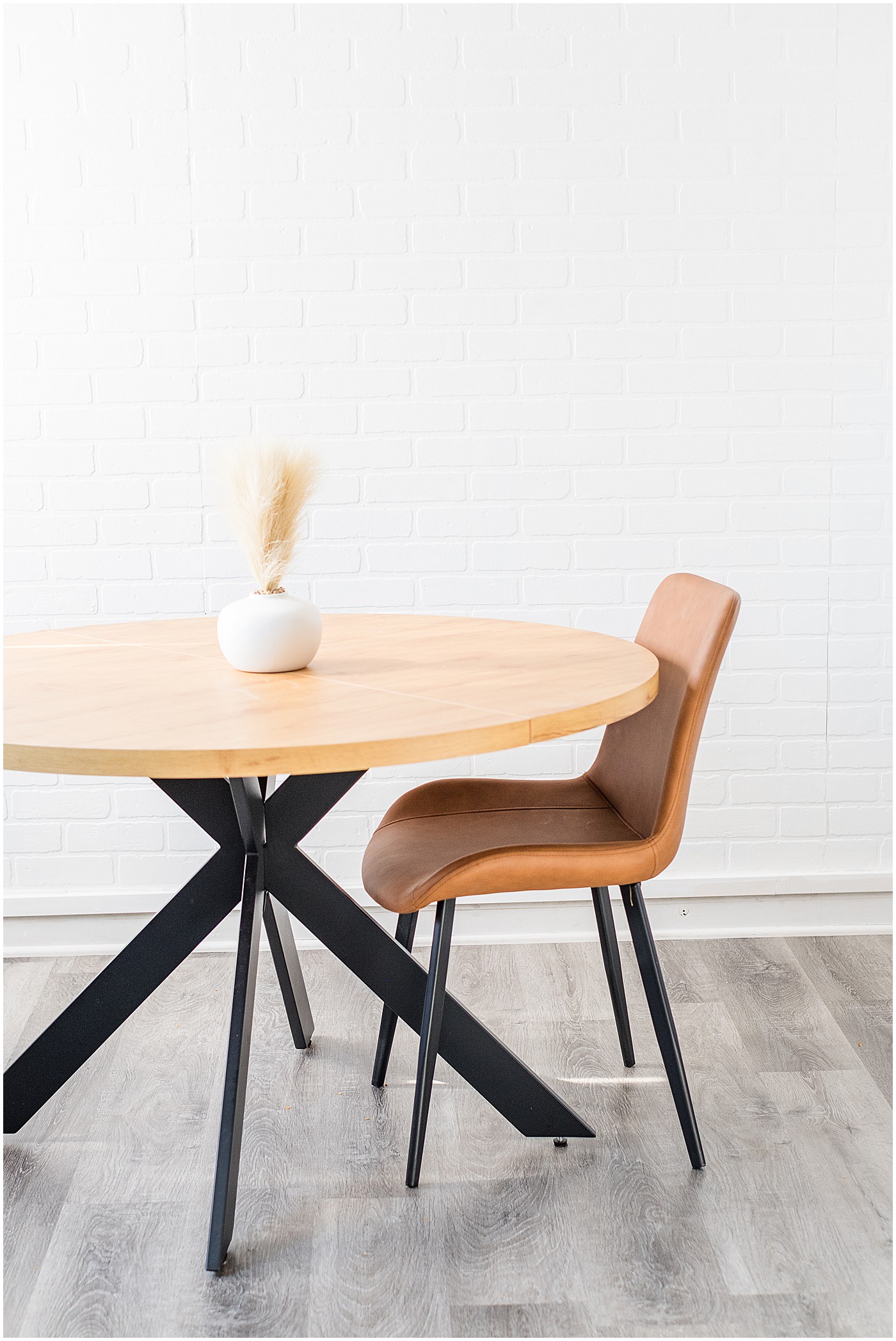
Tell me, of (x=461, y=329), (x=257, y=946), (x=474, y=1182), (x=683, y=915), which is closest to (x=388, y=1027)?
(x=474, y=1182)

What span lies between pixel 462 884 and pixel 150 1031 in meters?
0.96

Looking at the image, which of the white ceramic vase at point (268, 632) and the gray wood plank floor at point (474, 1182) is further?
the white ceramic vase at point (268, 632)

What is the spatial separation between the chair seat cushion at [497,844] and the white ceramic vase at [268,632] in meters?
0.36

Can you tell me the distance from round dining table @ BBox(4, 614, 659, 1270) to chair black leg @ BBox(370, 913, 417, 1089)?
220mm

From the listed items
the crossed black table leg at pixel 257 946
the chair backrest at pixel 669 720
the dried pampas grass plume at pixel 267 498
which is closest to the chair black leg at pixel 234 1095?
the crossed black table leg at pixel 257 946

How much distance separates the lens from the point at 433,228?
250 centimetres

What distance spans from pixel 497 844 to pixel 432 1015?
0.29 meters

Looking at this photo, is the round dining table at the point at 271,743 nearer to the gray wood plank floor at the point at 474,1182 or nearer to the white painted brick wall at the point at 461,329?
the gray wood plank floor at the point at 474,1182

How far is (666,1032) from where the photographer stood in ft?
5.76

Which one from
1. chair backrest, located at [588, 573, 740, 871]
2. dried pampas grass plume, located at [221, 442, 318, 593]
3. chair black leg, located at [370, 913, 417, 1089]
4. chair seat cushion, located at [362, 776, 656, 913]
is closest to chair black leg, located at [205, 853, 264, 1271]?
chair seat cushion, located at [362, 776, 656, 913]

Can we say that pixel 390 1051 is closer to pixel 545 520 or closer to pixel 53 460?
pixel 545 520

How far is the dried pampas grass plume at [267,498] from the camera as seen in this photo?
160 cm

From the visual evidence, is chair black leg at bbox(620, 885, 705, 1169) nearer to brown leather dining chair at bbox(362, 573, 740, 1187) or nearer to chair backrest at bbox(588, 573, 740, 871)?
brown leather dining chair at bbox(362, 573, 740, 1187)

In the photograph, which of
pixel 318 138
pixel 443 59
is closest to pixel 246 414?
Result: pixel 318 138
